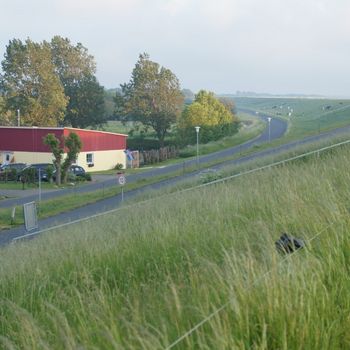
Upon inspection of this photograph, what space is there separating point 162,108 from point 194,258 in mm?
76121

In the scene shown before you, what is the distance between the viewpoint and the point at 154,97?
80.4 metres

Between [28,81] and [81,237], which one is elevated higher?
[28,81]

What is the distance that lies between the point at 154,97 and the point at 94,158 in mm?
23050

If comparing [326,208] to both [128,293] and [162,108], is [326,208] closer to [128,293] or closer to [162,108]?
[128,293]

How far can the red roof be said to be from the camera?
56.2 m

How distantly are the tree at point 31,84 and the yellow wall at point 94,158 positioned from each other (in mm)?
12914

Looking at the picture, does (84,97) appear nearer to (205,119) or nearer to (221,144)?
(205,119)

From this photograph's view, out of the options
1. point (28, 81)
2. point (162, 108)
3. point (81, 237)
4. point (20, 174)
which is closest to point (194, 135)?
point (162, 108)

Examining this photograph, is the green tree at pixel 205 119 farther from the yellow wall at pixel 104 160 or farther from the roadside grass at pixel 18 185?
the roadside grass at pixel 18 185

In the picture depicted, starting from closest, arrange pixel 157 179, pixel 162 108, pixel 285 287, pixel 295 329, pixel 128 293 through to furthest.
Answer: pixel 295 329, pixel 285 287, pixel 128 293, pixel 157 179, pixel 162 108

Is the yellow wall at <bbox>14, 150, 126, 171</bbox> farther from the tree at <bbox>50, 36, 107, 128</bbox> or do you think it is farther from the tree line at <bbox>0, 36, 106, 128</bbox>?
the tree at <bbox>50, 36, 107, 128</bbox>

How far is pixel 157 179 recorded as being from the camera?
40625mm

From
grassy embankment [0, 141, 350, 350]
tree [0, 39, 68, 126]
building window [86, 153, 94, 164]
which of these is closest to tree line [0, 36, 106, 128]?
tree [0, 39, 68, 126]

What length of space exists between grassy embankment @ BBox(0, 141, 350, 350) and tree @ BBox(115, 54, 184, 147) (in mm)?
73067
